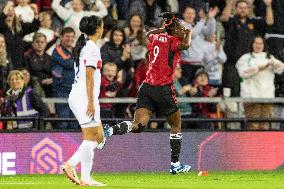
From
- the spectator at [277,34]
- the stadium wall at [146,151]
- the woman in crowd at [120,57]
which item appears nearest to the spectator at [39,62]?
the woman in crowd at [120,57]

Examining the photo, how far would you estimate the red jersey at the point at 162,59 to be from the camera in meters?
15.7

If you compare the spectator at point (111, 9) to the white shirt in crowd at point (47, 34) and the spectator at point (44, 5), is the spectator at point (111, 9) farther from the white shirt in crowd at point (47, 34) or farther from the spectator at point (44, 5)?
the white shirt in crowd at point (47, 34)

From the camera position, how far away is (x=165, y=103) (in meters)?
15.8

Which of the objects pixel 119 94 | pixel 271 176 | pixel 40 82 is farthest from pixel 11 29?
pixel 271 176

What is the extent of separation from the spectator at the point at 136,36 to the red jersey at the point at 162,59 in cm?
325

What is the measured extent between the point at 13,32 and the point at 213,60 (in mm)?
4063

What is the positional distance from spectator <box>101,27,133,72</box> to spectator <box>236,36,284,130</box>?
2304 mm

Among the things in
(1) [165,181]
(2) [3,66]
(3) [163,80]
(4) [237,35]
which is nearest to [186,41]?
(3) [163,80]

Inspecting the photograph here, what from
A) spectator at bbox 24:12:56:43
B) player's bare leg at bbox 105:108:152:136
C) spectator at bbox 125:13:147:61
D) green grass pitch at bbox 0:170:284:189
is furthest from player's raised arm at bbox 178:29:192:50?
spectator at bbox 24:12:56:43

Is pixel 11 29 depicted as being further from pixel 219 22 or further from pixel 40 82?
pixel 219 22

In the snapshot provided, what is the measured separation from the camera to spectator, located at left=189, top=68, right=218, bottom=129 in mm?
18688

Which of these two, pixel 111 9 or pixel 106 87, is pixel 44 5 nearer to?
pixel 111 9

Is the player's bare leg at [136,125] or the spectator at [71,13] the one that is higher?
the spectator at [71,13]

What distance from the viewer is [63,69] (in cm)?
1808
